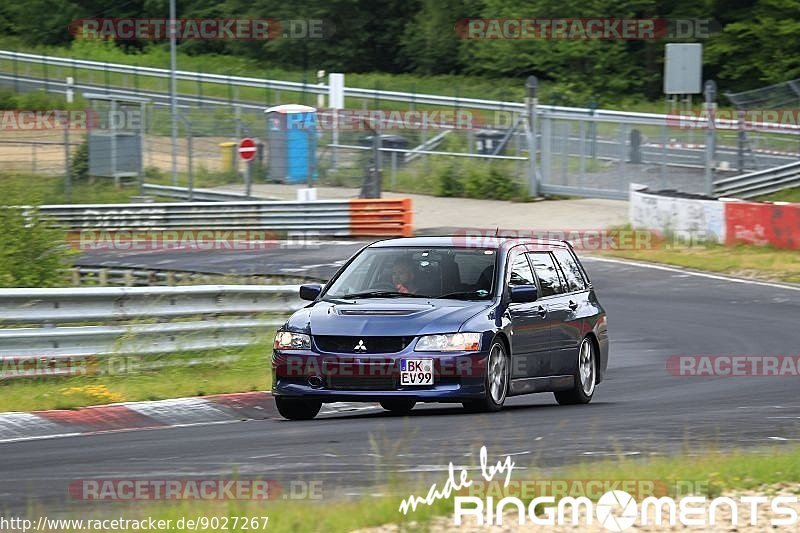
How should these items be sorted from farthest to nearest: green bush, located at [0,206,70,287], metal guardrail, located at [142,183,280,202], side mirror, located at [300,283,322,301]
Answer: metal guardrail, located at [142,183,280,202] < green bush, located at [0,206,70,287] < side mirror, located at [300,283,322,301]

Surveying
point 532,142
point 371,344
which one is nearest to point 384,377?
point 371,344

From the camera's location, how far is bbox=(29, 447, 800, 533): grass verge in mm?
6891

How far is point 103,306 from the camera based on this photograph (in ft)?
46.8

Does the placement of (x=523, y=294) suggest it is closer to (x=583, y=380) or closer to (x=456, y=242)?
(x=456, y=242)

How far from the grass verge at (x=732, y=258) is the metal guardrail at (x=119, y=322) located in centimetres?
1245

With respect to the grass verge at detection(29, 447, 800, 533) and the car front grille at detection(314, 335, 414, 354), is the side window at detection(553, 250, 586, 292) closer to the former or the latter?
the car front grille at detection(314, 335, 414, 354)

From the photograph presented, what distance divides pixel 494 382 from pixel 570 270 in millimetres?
2437

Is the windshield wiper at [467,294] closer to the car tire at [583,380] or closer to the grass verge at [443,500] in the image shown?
the car tire at [583,380]

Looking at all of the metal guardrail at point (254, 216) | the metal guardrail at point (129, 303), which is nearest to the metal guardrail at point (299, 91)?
the metal guardrail at point (254, 216)

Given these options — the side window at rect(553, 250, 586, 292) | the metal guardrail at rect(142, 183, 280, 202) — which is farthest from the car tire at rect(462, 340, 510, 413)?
the metal guardrail at rect(142, 183, 280, 202)

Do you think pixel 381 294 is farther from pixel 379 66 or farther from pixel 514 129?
pixel 379 66

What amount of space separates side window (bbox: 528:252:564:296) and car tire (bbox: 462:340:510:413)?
1308 millimetres

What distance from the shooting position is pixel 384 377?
1124 cm

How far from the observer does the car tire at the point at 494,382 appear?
37.8 ft
